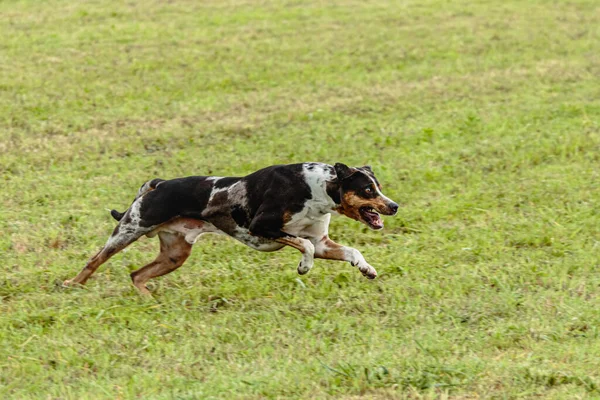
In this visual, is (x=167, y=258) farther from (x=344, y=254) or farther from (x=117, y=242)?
(x=344, y=254)

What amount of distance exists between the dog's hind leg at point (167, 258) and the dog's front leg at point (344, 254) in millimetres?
1279

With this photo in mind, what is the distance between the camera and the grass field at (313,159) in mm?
6664

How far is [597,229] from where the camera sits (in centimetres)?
1009

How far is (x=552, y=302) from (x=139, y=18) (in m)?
16.4

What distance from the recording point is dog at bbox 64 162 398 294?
26.4 feet

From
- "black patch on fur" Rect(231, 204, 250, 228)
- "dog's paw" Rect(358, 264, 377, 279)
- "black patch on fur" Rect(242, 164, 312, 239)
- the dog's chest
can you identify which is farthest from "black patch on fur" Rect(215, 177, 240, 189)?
"dog's paw" Rect(358, 264, 377, 279)

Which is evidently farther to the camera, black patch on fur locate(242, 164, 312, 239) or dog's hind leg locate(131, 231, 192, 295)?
dog's hind leg locate(131, 231, 192, 295)

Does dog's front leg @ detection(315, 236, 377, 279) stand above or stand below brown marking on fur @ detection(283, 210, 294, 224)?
below

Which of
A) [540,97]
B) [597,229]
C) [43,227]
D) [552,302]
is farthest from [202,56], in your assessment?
[552,302]

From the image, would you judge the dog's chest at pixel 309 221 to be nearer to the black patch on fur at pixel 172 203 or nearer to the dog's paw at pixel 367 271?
the dog's paw at pixel 367 271

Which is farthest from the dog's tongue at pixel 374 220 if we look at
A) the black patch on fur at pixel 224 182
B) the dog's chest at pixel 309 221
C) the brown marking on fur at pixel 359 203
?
the black patch on fur at pixel 224 182

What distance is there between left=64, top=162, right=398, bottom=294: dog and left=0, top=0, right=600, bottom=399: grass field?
373 mm

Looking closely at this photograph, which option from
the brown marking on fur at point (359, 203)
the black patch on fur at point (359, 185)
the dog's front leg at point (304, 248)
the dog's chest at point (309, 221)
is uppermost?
the black patch on fur at point (359, 185)

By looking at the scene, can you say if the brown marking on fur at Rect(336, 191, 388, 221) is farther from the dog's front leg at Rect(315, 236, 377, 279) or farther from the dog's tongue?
the dog's front leg at Rect(315, 236, 377, 279)
